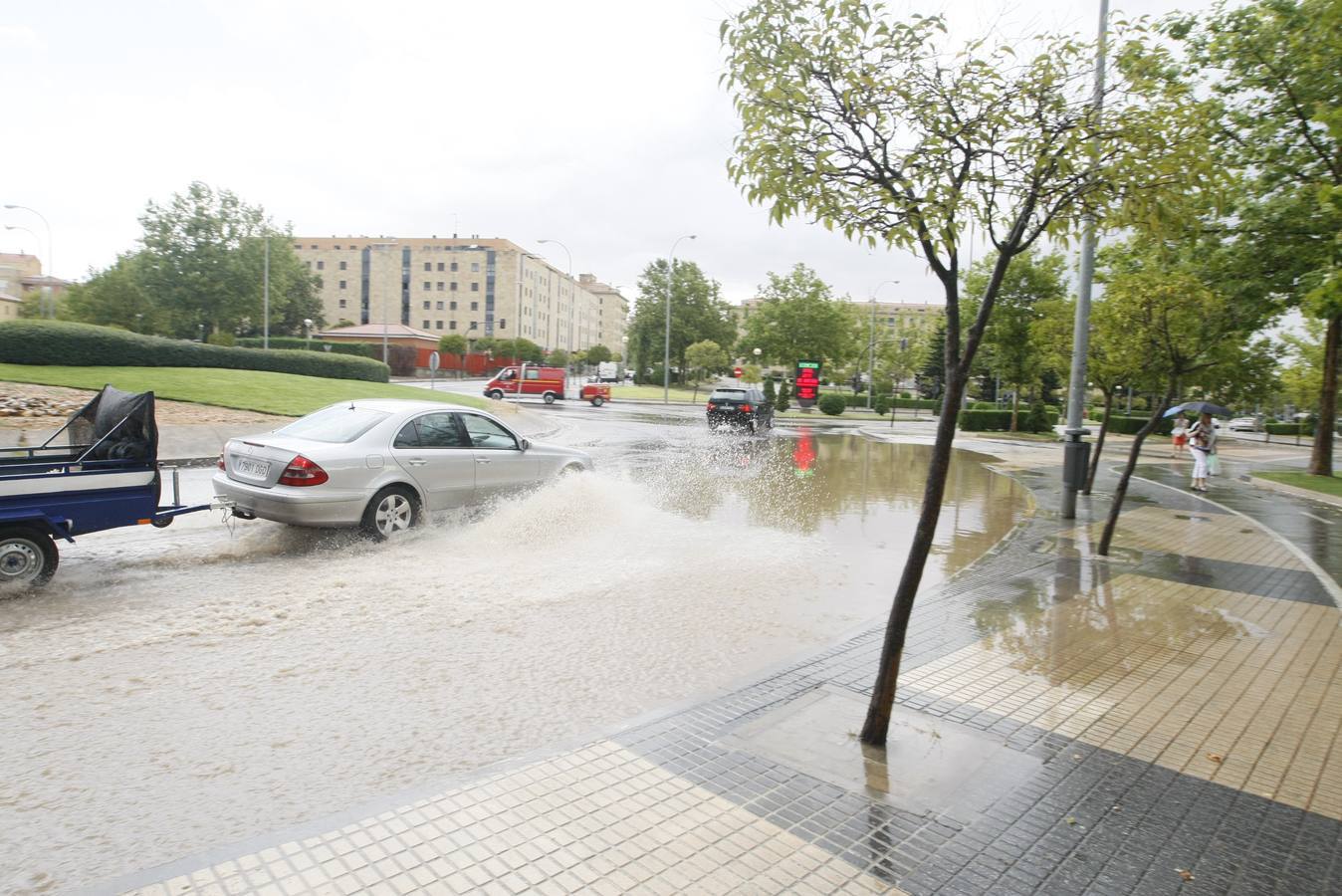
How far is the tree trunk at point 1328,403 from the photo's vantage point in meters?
20.0

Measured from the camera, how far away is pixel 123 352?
24578 millimetres

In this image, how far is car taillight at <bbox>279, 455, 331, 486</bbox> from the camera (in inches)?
297

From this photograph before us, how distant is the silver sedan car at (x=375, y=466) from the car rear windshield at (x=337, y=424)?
0.03ft

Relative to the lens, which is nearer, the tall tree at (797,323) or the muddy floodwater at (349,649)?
the muddy floodwater at (349,649)

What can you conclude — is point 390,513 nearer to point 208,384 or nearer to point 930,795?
point 930,795

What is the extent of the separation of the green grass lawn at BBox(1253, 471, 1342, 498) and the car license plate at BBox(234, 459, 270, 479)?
19.5 meters

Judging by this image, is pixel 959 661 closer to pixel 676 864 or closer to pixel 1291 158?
pixel 676 864

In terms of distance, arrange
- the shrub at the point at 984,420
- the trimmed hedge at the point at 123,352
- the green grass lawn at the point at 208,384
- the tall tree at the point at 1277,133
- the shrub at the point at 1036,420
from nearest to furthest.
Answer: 1. the tall tree at the point at 1277,133
2. the green grass lawn at the point at 208,384
3. the trimmed hedge at the point at 123,352
4. the shrub at the point at 984,420
5. the shrub at the point at 1036,420

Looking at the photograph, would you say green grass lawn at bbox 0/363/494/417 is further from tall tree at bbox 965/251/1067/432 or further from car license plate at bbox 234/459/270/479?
tall tree at bbox 965/251/1067/432

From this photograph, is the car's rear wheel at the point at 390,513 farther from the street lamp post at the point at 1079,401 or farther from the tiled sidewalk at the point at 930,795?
the street lamp post at the point at 1079,401

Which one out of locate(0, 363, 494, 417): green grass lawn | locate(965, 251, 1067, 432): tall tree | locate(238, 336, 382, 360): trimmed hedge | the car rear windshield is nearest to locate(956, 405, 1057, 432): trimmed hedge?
locate(965, 251, 1067, 432): tall tree

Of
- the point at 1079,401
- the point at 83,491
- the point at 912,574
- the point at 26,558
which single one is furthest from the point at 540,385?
the point at 912,574

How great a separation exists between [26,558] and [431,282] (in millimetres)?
122431

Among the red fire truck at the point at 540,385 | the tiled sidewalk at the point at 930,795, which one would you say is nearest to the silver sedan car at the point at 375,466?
the tiled sidewalk at the point at 930,795
